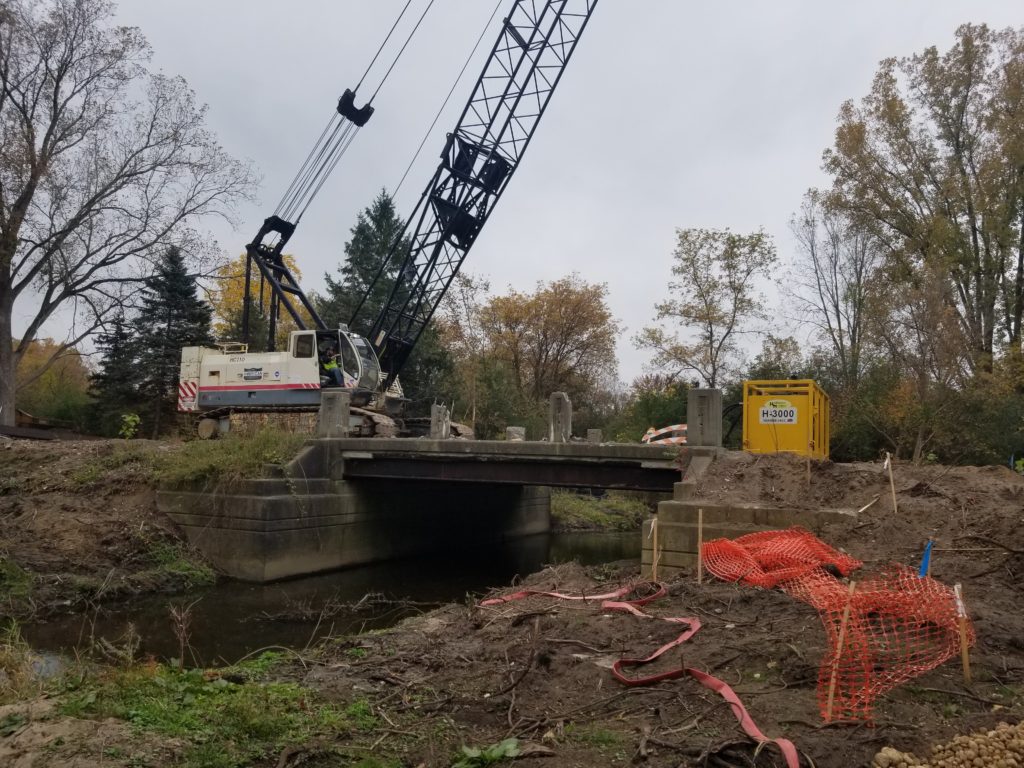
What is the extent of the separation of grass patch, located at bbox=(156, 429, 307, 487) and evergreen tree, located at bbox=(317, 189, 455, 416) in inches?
641

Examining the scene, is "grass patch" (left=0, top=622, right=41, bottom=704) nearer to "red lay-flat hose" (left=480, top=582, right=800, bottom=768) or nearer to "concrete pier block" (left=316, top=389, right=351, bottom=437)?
"red lay-flat hose" (left=480, top=582, right=800, bottom=768)

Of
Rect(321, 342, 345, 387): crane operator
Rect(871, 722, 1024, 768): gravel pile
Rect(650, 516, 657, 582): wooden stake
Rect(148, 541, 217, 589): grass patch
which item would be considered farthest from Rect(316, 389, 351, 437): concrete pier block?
Rect(871, 722, 1024, 768): gravel pile

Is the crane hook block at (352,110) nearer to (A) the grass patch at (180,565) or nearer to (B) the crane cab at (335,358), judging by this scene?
(B) the crane cab at (335,358)

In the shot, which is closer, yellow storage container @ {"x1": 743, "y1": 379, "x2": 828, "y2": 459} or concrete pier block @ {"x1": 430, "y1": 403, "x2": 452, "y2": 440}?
yellow storage container @ {"x1": 743, "y1": 379, "x2": 828, "y2": 459}

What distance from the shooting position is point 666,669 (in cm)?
573

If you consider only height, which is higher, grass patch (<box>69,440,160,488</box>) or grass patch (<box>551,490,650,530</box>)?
grass patch (<box>69,440,160,488</box>)

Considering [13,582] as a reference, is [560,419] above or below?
above

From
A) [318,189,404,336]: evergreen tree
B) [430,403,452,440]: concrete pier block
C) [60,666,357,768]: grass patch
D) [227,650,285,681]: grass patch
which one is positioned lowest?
[227,650,285,681]: grass patch

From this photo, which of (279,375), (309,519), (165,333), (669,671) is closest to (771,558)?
(669,671)

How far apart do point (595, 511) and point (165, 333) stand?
18.6 m

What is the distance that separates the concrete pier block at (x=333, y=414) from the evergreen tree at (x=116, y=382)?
15310mm

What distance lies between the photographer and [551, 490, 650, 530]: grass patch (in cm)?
2992

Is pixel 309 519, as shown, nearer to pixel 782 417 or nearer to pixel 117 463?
pixel 117 463

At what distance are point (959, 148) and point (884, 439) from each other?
1099 centimetres
